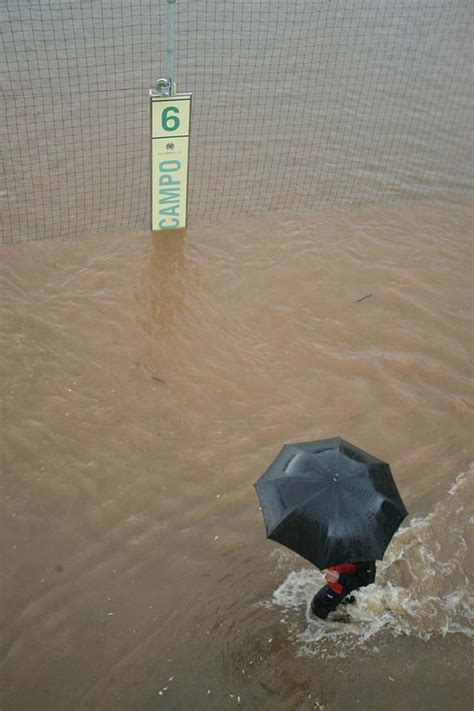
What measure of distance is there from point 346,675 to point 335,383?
2.69 m

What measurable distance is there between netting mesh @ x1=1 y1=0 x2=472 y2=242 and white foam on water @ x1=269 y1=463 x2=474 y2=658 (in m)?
4.82

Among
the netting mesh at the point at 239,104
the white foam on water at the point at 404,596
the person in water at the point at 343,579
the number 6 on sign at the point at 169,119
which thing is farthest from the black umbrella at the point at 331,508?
the netting mesh at the point at 239,104

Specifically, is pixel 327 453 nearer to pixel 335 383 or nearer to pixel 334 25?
pixel 335 383

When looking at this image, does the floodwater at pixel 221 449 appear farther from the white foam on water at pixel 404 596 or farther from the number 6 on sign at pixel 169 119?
the number 6 on sign at pixel 169 119

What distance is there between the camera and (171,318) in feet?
22.8

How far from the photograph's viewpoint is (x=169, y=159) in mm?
7438

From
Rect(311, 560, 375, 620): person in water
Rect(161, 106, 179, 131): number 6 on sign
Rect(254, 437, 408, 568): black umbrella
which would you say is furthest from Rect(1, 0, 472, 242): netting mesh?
Rect(311, 560, 375, 620): person in water

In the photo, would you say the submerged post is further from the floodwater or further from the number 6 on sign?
the floodwater

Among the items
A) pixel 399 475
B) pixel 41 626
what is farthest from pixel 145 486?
pixel 399 475

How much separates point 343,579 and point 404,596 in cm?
92

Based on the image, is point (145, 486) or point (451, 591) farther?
point (145, 486)

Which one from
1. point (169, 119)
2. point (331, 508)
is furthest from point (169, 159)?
point (331, 508)

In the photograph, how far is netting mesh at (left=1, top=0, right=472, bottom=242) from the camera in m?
8.72

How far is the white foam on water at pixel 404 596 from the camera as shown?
462cm
